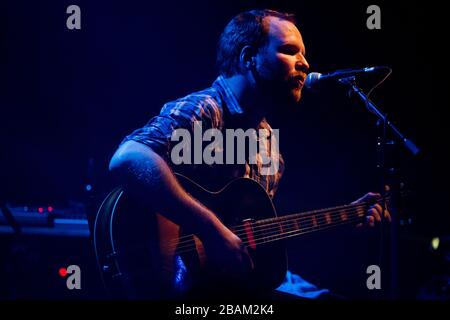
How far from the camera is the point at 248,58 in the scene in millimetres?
2338

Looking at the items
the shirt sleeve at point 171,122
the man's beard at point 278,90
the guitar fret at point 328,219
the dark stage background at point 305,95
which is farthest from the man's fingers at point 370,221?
the shirt sleeve at point 171,122

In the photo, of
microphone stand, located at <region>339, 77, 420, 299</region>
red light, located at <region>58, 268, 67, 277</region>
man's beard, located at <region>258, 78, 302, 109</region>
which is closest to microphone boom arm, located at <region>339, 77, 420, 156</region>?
microphone stand, located at <region>339, 77, 420, 299</region>

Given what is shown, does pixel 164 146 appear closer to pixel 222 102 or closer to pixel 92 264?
pixel 222 102

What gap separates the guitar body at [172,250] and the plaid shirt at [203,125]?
111mm

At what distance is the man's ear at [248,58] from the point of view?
7.64 ft

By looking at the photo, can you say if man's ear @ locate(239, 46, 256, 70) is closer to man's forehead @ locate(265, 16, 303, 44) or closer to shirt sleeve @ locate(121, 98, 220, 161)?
man's forehead @ locate(265, 16, 303, 44)

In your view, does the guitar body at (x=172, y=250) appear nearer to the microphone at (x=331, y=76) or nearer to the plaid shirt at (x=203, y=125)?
the plaid shirt at (x=203, y=125)

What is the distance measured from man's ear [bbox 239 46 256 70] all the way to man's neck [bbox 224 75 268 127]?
0.22 feet

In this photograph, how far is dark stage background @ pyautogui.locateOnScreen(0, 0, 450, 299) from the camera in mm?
3008

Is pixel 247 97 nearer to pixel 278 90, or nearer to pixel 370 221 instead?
pixel 278 90

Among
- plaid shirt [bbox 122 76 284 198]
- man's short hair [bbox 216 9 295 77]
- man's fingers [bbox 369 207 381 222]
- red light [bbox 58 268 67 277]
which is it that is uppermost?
man's short hair [bbox 216 9 295 77]

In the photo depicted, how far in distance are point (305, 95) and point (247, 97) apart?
0.84 metres

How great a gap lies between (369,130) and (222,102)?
1391 mm

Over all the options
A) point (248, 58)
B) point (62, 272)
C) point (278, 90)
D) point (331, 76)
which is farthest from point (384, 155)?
point (62, 272)
